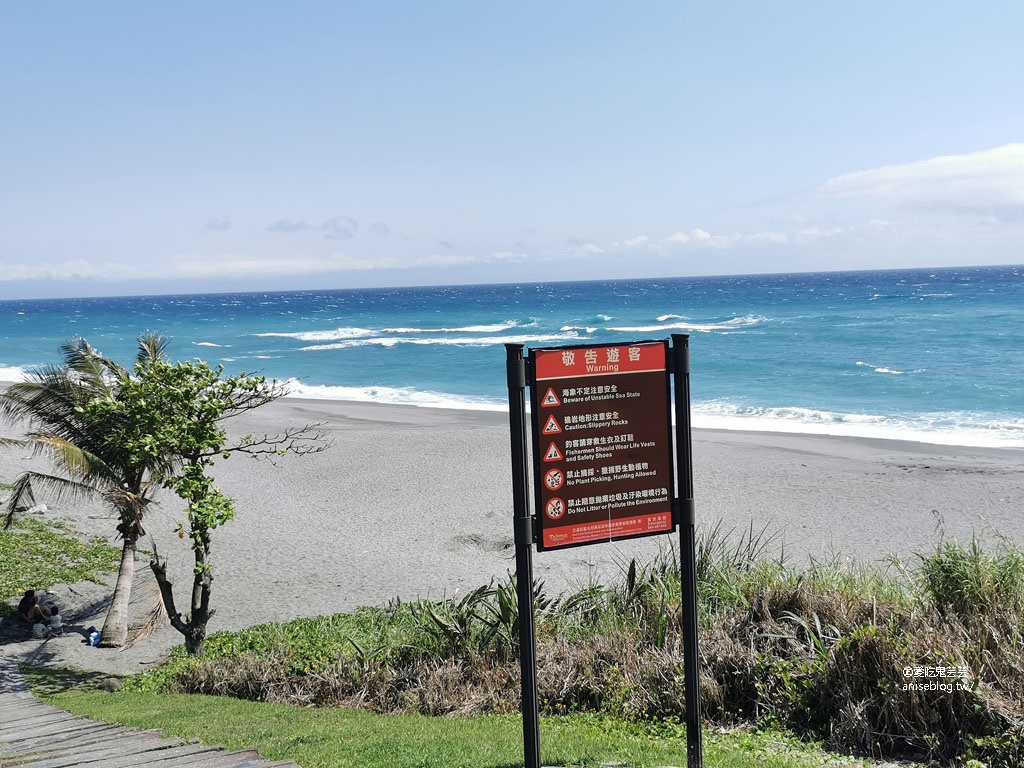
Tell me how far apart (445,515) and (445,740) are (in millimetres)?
13290

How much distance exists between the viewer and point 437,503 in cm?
1997

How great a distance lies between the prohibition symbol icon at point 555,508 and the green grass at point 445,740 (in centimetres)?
144

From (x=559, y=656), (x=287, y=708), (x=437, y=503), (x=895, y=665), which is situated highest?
(x=895, y=665)

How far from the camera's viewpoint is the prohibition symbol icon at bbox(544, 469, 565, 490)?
4.60 meters

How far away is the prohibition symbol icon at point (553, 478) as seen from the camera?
460 cm

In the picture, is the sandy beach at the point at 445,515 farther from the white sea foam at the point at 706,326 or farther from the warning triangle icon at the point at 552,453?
the white sea foam at the point at 706,326

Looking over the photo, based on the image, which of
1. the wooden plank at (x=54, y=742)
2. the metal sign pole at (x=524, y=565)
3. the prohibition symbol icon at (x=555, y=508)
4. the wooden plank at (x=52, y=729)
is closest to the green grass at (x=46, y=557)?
the wooden plank at (x=52, y=729)

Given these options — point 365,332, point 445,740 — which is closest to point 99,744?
point 445,740

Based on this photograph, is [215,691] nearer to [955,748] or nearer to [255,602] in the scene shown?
[255,602]

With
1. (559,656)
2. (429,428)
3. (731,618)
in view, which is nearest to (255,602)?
(559,656)

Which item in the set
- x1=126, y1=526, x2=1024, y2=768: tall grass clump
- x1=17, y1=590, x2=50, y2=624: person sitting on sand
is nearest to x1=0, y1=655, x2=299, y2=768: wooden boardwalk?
x1=126, y1=526, x2=1024, y2=768: tall grass clump

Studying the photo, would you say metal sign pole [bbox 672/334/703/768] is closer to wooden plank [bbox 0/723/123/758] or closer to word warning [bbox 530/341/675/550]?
word warning [bbox 530/341/675/550]

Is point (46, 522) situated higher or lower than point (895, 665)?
lower

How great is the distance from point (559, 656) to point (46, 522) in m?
14.4
